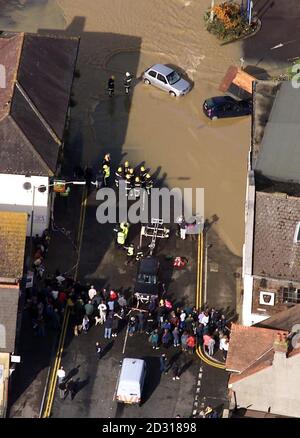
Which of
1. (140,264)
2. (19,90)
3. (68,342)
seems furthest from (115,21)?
(68,342)

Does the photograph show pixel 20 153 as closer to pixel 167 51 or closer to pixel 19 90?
pixel 19 90

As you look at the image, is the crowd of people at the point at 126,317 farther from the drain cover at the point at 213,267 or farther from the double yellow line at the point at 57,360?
the drain cover at the point at 213,267

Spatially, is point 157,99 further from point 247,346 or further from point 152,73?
point 247,346

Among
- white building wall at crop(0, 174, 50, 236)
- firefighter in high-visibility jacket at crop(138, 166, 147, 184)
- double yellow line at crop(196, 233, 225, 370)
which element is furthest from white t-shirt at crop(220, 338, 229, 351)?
firefighter in high-visibility jacket at crop(138, 166, 147, 184)

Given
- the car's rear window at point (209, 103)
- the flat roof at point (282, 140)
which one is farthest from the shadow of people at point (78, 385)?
the car's rear window at point (209, 103)

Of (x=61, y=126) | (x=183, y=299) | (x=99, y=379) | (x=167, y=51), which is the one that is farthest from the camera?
(x=167, y=51)
